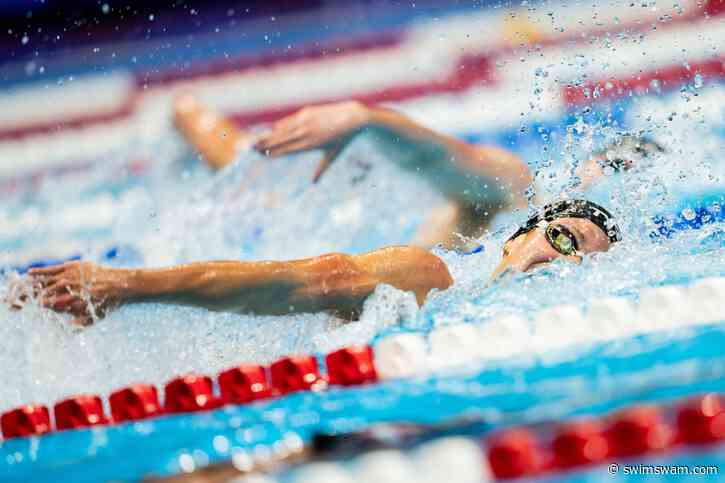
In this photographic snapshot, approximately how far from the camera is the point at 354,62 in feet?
14.4

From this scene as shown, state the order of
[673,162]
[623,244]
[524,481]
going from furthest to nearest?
[673,162], [623,244], [524,481]

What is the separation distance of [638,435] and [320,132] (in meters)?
3.18

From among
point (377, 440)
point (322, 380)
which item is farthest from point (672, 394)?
point (322, 380)

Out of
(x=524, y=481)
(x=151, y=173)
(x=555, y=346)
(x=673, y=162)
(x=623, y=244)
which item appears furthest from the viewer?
(x=151, y=173)

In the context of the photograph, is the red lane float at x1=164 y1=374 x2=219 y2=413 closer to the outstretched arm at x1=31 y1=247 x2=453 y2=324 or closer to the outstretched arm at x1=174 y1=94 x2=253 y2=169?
the outstretched arm at x1=31 y1=247 x2=453 y2=324

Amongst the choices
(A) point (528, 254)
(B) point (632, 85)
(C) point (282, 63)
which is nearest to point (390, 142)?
(C) point (282, 63)

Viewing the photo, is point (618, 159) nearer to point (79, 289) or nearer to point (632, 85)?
point (632, 85)

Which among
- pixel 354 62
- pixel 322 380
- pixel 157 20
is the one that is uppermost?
pixel 157 20

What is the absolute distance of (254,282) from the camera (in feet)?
9.18

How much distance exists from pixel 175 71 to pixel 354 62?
0.92 m

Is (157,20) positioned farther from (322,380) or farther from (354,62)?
(322,380)

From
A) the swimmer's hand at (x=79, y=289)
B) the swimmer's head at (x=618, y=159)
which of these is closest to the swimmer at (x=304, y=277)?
the swimmer's hand at (x=79, y=289)

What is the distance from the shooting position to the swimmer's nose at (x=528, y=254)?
2.75 m

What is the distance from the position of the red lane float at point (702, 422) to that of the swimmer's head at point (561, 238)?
1.65 meters
